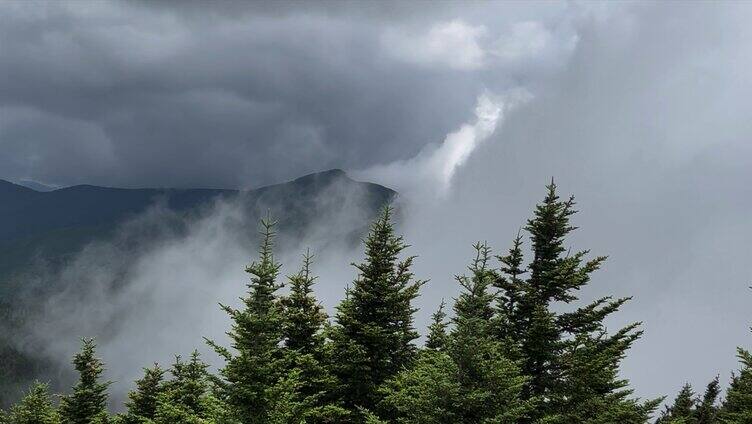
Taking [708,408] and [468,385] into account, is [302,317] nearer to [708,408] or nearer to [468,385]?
[468,385]

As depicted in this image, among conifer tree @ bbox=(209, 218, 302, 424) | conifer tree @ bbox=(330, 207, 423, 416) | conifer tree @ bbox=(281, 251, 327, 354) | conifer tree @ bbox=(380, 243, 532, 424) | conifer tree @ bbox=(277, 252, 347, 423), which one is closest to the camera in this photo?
conifer tree @ bbox=(380, 243, 532, 424)

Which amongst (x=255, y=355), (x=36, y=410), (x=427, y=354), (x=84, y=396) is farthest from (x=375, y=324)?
(x=36, y=410)

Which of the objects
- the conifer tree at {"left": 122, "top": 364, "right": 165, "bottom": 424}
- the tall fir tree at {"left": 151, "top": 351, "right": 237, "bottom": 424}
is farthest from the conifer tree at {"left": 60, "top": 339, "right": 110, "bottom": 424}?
the tall fir tree at {"left": 151, "top": 351, "right": 237, "bottom": 424}

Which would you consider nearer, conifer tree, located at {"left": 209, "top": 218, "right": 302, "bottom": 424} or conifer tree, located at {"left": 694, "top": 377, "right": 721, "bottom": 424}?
conifer tree, located at {"left": 209, "top": 218, "right": 302, "bottom": 424}

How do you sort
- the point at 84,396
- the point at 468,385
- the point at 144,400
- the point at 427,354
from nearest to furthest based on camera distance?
the point at 468,385, the point at 427,354, the point at 84,396, the point at 144,400

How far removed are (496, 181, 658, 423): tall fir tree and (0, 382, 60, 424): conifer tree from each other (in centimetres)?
3090

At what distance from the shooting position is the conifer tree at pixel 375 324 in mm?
25891

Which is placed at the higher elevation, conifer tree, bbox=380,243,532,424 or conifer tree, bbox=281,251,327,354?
conifer tree, bbox=281,251,327,354

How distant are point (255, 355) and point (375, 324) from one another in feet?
24.8

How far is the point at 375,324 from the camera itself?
25.9m

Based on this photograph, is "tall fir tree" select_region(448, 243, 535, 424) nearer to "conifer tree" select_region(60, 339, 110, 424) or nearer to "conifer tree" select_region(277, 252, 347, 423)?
"conifer tree" select_region(277, 252, 347, 423)

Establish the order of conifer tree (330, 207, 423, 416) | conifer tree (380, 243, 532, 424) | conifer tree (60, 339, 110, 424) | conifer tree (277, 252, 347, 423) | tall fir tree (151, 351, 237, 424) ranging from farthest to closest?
conifer tree (60, 339, 110, 424) → tall fir tree (151, 351, 237, 424) → conifer tree (330, 207, 423, 416) → conifer tree (277, 252, 347, 423) → conifer tree (380, 243, 532, 424)

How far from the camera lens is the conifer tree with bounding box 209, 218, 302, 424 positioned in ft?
62.8

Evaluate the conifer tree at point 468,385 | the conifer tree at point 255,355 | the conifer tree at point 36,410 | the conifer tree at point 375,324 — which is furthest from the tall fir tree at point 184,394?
the conifer tree at point 468,385
